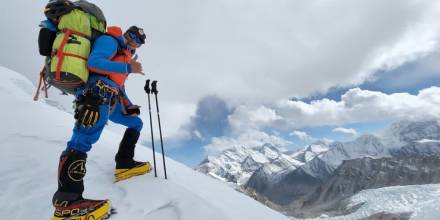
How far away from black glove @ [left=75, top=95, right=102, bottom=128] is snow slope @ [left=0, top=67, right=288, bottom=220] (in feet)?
6.50

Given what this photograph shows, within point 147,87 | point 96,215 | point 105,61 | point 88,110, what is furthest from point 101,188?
point 105,61

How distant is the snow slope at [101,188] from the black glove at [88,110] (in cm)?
198

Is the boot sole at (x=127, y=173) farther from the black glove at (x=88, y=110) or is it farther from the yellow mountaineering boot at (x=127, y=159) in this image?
the black glove at (x=88, y=110)

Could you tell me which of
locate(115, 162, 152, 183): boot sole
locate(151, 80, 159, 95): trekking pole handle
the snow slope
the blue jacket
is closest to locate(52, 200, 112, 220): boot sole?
the snow slope

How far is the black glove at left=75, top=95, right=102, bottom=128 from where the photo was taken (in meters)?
6.57

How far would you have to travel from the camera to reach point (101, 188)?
8297mm

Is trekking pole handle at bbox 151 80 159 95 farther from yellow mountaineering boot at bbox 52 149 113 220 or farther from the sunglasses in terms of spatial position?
yellow mountaineering boot at bbox 52 149 113 220

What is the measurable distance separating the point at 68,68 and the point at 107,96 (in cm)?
86

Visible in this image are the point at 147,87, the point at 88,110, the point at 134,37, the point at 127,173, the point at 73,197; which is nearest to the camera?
the point at 73,197

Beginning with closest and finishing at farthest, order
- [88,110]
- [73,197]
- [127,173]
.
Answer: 1. [73,197]
2. [88,110]
3. [127,173]

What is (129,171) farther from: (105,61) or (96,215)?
(105,61)

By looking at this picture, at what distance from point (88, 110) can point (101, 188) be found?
2416 millimetres

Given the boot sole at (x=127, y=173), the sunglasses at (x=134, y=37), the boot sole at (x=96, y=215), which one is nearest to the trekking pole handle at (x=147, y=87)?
the sunglasses at (x=134, y=37)

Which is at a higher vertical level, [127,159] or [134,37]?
[134,37]
